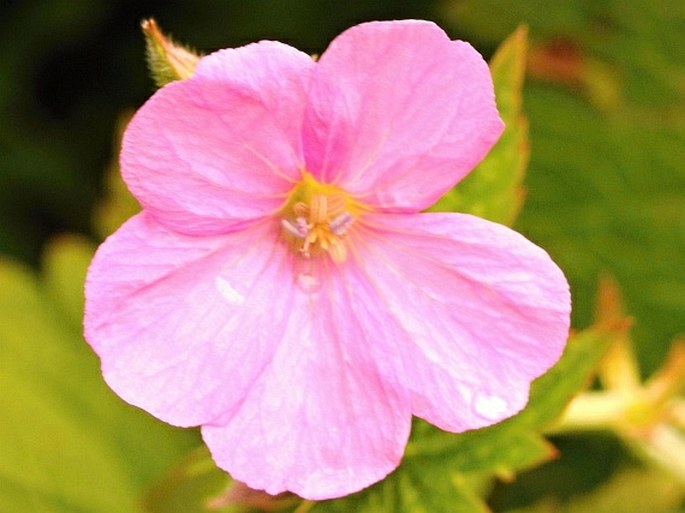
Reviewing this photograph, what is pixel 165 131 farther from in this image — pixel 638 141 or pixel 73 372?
pixel 638 141

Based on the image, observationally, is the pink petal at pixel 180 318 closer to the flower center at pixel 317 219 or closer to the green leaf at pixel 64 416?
the flower center at pixel 317 219

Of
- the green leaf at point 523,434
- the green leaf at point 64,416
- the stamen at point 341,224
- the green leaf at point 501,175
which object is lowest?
the green leaf at point 64,416

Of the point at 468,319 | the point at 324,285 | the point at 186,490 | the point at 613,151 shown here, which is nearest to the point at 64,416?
the point at 186,490

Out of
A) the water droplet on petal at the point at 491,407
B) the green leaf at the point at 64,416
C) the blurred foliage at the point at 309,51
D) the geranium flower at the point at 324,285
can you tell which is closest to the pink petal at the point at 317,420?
the geranium flower at the point at 324,285

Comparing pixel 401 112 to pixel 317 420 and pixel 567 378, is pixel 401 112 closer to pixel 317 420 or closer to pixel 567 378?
pixel 317 420

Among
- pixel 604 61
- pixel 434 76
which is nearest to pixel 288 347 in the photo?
pixel 434 76

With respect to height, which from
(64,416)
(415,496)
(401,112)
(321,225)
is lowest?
(64,416)
